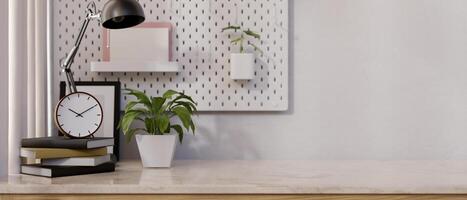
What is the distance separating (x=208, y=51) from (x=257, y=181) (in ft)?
2.14

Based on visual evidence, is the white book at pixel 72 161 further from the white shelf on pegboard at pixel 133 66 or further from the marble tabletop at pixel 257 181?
the white shelf on pegboard at pixel 133 66

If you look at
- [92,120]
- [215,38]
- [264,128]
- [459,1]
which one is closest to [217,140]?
[264,128]

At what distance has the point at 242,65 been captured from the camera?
1.89 metres

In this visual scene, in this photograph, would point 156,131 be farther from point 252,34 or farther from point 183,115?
point 252,34

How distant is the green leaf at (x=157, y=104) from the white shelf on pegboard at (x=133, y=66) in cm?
18

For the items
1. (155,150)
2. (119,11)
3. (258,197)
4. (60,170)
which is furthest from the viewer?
(155,150)

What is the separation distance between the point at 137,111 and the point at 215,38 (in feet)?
1.34

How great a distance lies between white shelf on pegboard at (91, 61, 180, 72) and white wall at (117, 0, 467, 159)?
0.71ft

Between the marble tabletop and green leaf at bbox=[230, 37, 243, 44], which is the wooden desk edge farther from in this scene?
green leaf at bbox=[230, 37, 243, 44]

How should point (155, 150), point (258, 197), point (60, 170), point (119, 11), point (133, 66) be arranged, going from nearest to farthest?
point (258, 197) → point (60, 170) → point (119, 11) → point (155, 150) → point (133, 66)

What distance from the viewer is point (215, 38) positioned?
1.95 m

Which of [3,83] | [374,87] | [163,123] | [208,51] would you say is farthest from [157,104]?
[374,87]

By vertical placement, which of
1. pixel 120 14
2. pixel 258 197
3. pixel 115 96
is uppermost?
pixel 120 14

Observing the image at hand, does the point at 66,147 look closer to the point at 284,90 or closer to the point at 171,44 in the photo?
the point at 171,44
